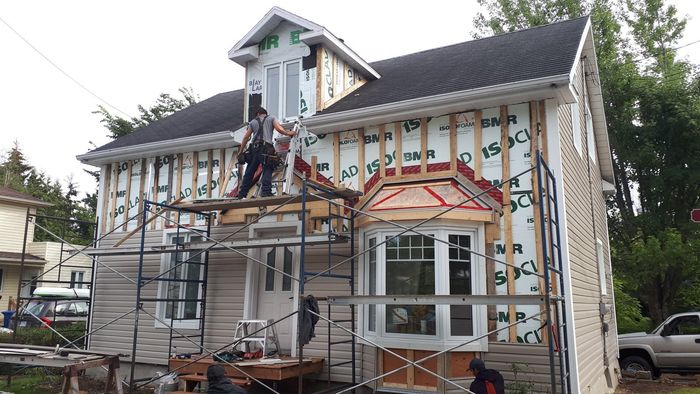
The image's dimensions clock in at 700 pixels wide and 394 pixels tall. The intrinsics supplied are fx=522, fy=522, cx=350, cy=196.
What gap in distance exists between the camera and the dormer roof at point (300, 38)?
9.92 metres

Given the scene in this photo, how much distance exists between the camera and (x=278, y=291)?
9359mm

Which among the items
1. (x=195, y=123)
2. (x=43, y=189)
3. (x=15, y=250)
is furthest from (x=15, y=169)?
(x=195, y=123)

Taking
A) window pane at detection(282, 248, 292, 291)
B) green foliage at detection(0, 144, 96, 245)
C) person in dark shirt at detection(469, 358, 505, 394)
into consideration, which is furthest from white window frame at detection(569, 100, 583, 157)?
green foliage at detection(0, 144, 96, 245)

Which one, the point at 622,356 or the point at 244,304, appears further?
the point at 622,356

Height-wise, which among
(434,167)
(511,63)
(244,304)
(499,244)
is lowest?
(244,304)

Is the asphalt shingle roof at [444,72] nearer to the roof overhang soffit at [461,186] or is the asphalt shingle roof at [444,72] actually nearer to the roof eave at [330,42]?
the roof eave at [330,42]

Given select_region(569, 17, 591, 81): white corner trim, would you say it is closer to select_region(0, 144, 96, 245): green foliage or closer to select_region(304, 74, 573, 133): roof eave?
select_region(304, 74, 573, 133): roof eave

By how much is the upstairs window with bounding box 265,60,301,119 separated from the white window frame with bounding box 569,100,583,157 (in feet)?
16.8

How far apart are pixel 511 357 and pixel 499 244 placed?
156 cm

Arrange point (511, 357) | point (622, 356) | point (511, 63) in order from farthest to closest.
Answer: point (622, 356) < point (511, 63) < point (511, 357)

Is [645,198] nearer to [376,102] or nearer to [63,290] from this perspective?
[376,102]

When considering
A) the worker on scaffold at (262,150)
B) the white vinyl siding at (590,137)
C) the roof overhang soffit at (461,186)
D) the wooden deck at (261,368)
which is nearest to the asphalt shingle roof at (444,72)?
the worker on scaffold at (262,150)

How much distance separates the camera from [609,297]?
12.8 m

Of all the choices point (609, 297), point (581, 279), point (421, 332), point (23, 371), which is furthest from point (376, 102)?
point (23, 371)
